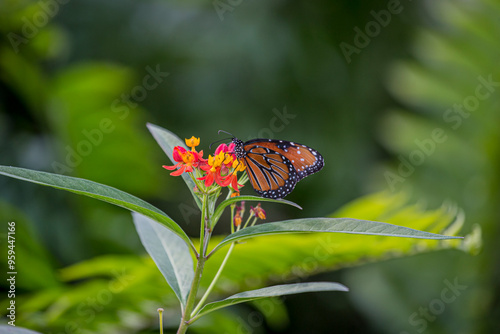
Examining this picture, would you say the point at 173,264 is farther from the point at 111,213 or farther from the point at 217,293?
the point at 111,213

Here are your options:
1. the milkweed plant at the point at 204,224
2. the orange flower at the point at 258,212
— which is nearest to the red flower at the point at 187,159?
the milkweed plant at the point at 204,224

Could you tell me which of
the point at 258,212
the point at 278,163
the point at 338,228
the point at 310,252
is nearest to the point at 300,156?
the point at 278,163

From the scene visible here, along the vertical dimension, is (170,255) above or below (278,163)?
below

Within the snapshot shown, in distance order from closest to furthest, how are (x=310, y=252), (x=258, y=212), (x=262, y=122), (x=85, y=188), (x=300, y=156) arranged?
(x=85, y=188)
(x=258, y=212)
(x=300, y=156)
(x=310, y=252)
(x=262, y=122)

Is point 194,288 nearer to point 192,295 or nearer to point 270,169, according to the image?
point 192,295

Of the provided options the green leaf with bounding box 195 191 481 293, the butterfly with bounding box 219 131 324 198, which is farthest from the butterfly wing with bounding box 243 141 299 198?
the green leaf with bounding box 195 191 481 293

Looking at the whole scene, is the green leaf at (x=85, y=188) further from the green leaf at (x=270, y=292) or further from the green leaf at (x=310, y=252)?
the green leaf at (x=310, y=252)

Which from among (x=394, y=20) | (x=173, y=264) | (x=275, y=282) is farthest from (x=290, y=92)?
(x=173, y=264)
